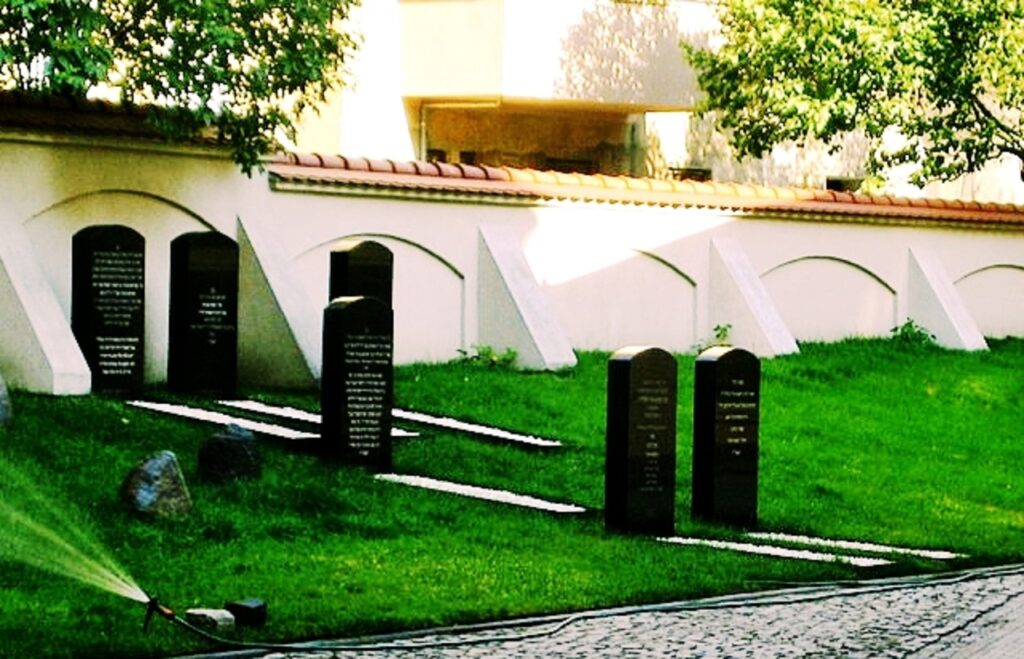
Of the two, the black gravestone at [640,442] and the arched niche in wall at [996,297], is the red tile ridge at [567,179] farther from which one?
the black gravestone at [640,442]

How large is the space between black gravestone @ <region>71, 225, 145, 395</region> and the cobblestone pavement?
26.4 feet

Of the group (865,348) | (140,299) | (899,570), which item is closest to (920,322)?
(865,348)

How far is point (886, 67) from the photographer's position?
29.2 m

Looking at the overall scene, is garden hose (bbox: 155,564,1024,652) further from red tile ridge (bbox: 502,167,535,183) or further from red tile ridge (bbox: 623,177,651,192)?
red tile ridge (bbox: 623,177,651,192)

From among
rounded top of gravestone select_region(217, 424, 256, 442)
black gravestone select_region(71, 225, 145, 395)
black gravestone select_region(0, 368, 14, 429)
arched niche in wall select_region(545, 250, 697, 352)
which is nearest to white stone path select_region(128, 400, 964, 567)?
black gravestone select_region(71, 225, 145, 395)

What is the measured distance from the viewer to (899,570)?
→ 15.7 metres

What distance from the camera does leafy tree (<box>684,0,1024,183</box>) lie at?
29.2m

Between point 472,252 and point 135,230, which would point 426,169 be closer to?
point 472,252

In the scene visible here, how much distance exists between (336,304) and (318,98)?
15.2 feet

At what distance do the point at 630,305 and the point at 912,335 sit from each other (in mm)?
5077

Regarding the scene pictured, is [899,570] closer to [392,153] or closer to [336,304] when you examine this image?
[336,304]

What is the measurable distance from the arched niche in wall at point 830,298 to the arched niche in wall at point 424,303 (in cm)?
553

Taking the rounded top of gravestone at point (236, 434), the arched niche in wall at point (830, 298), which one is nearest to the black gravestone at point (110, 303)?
the rounded top of gravestone at point (236, 434)

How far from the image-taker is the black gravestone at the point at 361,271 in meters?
20.5
